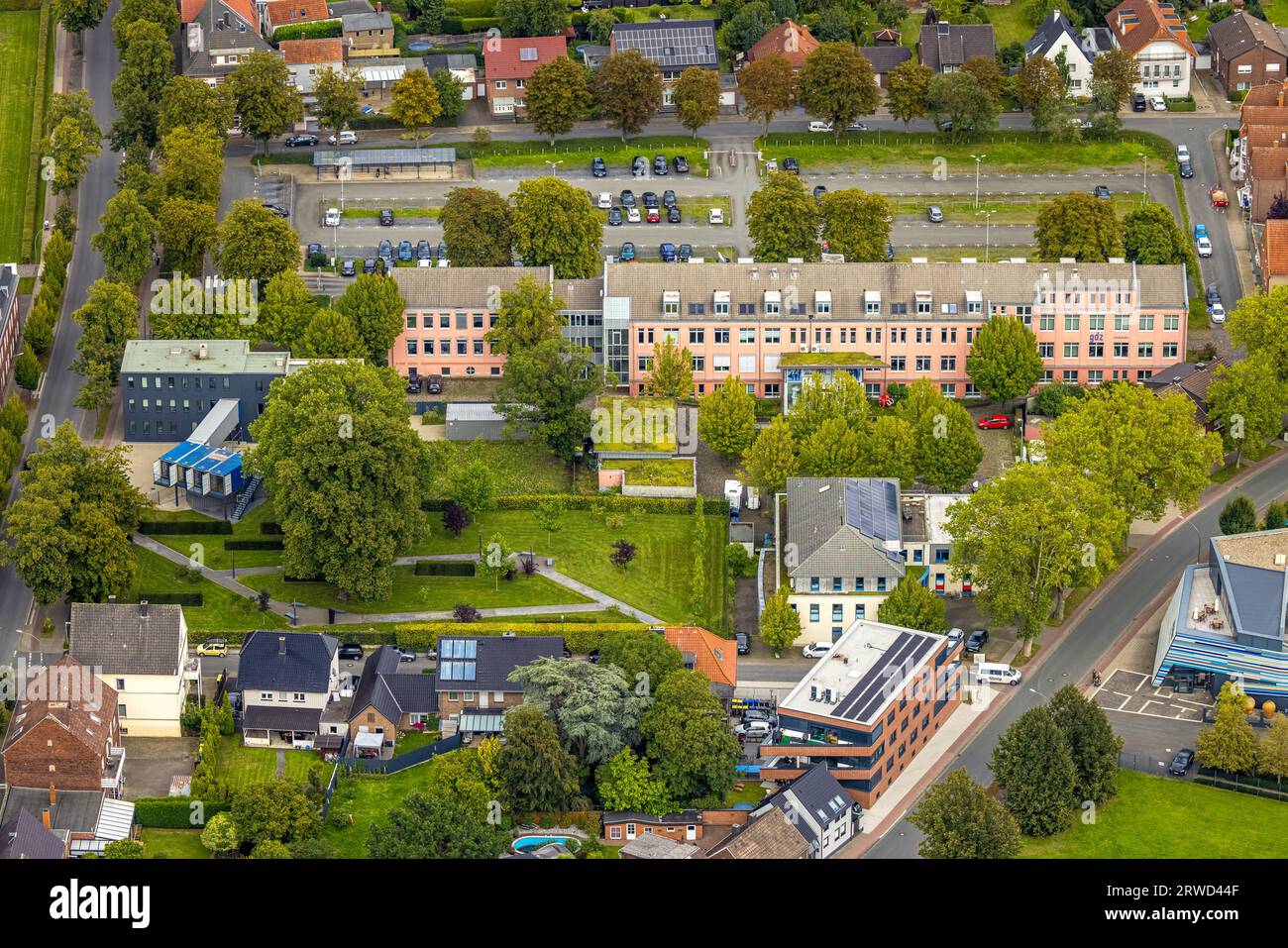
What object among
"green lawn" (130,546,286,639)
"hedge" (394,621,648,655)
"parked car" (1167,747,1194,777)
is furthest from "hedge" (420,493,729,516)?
"parked car" (1167,747,1194,777)

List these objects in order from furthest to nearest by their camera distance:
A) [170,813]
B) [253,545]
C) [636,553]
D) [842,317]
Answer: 1. [842,317]
2. [253,545]
3. [636,553]
4. [170,813]

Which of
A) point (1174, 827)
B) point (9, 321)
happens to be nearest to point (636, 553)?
point (1174, 827)

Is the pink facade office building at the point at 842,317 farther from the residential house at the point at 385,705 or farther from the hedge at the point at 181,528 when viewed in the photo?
the residential house at the point at 385,705

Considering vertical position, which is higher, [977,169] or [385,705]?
[977,169]

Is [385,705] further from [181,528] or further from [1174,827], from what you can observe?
[1174,827]

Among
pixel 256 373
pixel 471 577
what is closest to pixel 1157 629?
pixel 471 577

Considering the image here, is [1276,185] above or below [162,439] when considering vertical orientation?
above

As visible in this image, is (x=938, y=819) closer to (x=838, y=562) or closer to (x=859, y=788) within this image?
(x=859, y=788)
